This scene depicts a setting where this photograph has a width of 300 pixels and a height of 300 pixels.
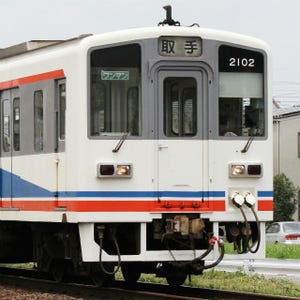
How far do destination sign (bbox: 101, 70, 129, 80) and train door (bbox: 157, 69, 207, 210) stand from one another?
410 mm

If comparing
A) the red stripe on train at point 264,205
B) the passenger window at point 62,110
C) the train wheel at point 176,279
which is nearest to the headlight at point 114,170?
the passenger window at point 62,110

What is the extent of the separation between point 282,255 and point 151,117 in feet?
36.1

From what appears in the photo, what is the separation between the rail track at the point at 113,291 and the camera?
1338cm

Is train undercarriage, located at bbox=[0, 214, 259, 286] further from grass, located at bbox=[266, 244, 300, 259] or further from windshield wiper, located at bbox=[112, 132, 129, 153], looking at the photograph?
grass, located at bbox=[266, 244, 300, 259]

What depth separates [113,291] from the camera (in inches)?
547

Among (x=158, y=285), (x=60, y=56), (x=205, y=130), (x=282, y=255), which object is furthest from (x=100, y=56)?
(x=282, y=255)

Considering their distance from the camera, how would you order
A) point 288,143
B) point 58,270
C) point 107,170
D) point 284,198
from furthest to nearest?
point 288,143 → point 284,198 → point 58,270 → point 107,170

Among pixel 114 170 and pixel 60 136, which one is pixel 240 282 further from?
pixel 60 136

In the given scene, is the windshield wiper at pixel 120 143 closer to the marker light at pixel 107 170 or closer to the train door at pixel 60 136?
the marker light at pixel 107 170

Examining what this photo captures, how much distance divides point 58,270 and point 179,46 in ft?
12.5

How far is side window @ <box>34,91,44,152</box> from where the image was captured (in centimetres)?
1381

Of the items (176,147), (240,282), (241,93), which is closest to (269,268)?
(240,282)

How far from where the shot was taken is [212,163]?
520 inches

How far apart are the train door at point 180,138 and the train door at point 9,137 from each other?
2307 mm
